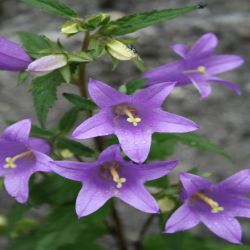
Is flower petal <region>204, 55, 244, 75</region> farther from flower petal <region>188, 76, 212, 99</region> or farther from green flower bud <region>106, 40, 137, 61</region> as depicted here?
green flower bud <region>106, 40, 137, 61</region>

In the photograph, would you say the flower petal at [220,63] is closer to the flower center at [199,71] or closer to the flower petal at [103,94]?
the flower center at [199,71]

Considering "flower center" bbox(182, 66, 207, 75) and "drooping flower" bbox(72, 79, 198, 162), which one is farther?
"flower center" bbox(182, 66, 207, 75)

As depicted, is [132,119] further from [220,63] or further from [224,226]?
[220,63]

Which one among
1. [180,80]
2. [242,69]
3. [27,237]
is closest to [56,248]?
[27,237]

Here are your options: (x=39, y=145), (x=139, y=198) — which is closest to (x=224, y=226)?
(x=139, y=198)

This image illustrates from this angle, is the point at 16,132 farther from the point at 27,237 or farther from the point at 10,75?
the point at 10,75

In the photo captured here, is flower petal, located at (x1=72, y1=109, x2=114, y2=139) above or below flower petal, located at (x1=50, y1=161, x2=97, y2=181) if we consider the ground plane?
above

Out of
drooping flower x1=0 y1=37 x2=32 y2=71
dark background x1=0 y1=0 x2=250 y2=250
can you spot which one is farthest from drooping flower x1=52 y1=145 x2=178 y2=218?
dark background x1=0 y1=0 x2=250 y2=250
